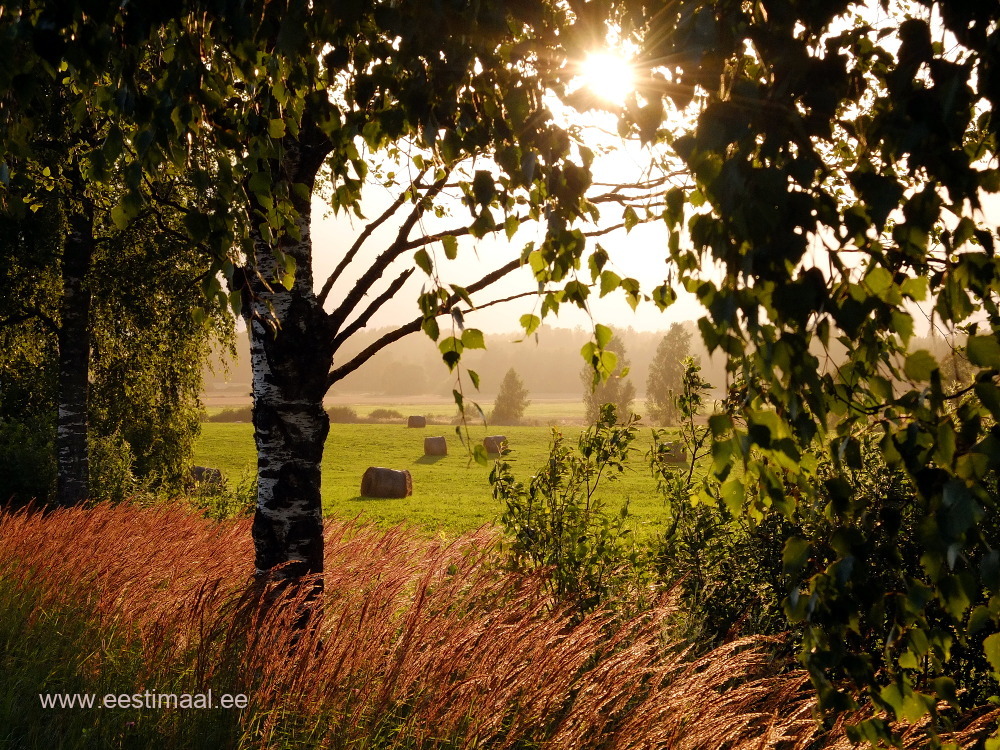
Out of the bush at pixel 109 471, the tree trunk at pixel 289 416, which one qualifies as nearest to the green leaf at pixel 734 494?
the tree trunk at pixel 289 416

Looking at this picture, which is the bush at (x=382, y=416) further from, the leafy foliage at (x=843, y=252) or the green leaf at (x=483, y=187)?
the leafy foliage at (x=843, y=252)

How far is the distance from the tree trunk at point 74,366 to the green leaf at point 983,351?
9.89 m

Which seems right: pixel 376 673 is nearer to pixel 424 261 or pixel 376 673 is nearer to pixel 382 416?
pixel 424 261

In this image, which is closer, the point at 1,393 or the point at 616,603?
the point at 616,603

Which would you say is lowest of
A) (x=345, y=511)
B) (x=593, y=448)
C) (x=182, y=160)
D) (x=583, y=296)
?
(x=345, y=511)

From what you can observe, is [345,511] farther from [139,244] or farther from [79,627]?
[79,627]

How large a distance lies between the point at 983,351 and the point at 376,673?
335cm

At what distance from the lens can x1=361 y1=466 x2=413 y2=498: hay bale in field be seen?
67.4 feet

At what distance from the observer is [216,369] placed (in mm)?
13234

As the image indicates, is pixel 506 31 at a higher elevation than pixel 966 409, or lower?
higher

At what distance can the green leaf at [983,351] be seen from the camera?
1511 millimetres

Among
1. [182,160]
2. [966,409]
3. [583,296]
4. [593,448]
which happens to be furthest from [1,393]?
[966,409]

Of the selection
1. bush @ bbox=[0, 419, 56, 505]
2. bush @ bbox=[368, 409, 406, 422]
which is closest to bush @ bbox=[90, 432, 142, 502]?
bush @ bbox=[0, 419, 56, 505]

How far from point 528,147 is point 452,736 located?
111 inches
